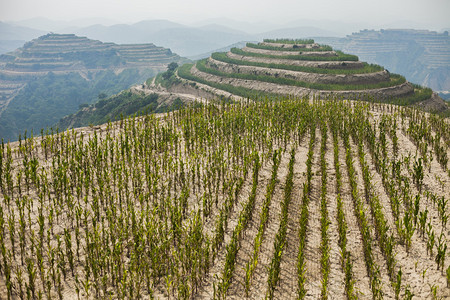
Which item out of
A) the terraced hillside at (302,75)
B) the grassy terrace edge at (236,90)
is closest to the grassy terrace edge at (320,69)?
the terraced hillside at (302,75)

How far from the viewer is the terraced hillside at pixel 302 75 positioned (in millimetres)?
56625

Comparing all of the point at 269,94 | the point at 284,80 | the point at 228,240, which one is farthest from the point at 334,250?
the point at 284,80

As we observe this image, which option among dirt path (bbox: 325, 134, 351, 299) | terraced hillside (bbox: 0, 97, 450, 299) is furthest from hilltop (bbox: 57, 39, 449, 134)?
terraced hillside (bbox: 0, 97, 450, 299)

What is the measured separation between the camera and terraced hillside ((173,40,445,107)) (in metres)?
56.6

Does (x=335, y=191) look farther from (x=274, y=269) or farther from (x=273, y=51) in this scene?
(x=273, y=51)

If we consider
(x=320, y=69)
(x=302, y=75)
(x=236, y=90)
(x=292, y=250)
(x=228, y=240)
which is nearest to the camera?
(x=292, y=250)

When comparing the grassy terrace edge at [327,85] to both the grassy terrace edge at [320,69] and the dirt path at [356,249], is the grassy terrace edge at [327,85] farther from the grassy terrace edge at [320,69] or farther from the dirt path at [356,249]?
the dirt path at [356,249]

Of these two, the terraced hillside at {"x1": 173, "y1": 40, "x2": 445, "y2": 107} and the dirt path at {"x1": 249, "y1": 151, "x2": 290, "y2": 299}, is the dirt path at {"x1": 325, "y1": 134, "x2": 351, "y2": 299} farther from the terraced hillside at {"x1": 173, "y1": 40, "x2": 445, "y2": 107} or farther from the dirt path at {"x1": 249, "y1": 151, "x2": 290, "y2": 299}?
the terraced hillside at {"x1": 173, "y1": 40, "x2": 445, "y2": 107}

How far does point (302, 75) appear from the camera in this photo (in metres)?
64.7

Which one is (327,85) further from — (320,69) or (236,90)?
(236,90)

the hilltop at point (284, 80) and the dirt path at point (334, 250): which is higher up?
the hilltop at point (284, 80)

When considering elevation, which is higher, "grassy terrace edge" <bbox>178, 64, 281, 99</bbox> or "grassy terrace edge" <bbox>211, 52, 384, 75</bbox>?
"grassy terrace edge" <bbox>211, 52, 384, 75</bbox>

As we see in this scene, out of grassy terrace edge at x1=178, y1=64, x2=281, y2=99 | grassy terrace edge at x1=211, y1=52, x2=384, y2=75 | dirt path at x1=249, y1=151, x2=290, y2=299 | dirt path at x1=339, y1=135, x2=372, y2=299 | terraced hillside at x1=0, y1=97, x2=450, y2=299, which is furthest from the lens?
grassy terrace edge at x1=178, y1=64, x2=281, y2=99

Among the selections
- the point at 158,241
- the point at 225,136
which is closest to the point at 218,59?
the point at 225,136
